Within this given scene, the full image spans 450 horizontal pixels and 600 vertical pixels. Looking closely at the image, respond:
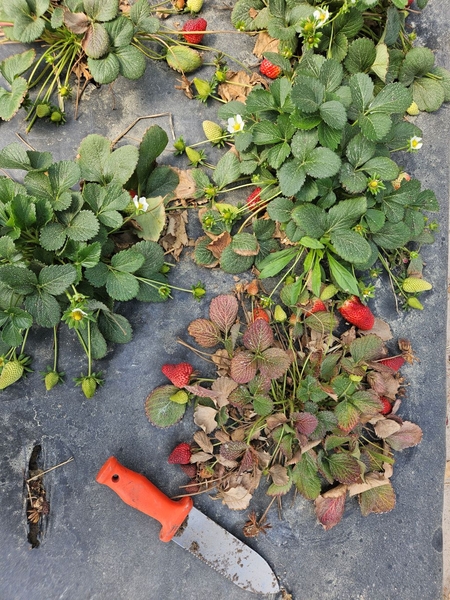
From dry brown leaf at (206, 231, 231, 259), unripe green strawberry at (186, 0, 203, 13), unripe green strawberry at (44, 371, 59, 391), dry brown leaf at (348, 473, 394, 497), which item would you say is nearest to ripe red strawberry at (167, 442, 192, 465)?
unripe green strawberry at (44, 371, 59, 391)

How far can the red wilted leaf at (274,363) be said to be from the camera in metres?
1.59

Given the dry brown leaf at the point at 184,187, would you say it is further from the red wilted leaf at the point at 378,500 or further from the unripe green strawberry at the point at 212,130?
the red wilted leaf at the point at 378,500

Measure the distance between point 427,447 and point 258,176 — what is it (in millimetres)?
1261

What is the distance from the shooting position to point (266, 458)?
1.64 m

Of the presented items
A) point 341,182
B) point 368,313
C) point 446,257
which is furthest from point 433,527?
point 341,182

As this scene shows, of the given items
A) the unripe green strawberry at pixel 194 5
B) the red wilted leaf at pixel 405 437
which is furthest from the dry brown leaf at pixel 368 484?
the unripe green strawberry at pixel 194 5

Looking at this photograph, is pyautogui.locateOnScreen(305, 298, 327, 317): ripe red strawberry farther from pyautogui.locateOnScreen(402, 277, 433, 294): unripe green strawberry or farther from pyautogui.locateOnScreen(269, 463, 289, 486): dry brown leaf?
pyautogui.locateOnScreen(269, 463, 289, 486): dry brown leaf

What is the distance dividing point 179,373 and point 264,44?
4.21 feet

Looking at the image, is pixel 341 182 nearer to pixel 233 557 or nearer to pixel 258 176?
pixel 258 176

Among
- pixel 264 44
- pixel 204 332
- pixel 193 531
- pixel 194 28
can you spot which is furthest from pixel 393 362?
pixel 194 28

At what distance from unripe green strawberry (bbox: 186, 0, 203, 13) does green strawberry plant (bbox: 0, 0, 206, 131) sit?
0.17 m

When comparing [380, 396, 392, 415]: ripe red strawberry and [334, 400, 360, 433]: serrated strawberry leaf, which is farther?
[380, 396, 392, 415]: ripe red strawberry

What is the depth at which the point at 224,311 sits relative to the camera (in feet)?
5.40

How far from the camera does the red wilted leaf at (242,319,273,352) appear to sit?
1594 millimetres
